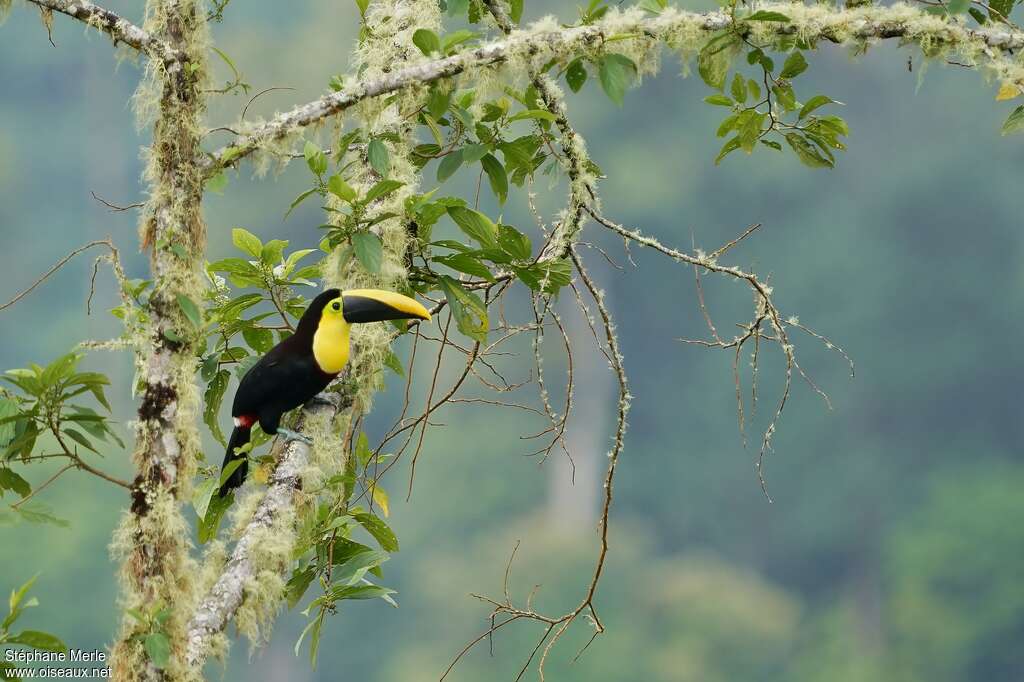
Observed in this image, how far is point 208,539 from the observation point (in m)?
2.38

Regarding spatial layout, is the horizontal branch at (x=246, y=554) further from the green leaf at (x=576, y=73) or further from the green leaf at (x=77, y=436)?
the green leaf at (x=576, y=73)

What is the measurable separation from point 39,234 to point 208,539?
20.9m

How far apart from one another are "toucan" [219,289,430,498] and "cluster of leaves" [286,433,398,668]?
5.4 inches

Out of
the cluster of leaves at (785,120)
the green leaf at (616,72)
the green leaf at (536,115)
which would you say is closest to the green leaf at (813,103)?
the cluster of leaves at (785,120)

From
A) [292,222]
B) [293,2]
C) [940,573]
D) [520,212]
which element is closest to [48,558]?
[292,222]

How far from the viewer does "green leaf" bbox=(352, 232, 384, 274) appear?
222 cm

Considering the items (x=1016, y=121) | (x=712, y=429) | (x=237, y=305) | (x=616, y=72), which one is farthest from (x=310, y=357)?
(x=712, y=429)

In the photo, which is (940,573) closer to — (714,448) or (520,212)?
(714,448)

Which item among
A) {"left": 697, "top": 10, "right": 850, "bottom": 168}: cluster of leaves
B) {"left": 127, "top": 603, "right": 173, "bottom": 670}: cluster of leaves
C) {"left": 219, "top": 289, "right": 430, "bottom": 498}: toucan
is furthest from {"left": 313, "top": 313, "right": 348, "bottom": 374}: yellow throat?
{"left": 697, "top": 10, "right": 850, "bottom": 168}: cluster of leaves

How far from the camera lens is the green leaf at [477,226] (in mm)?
2348

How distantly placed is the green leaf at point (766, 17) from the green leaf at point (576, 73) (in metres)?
0.29

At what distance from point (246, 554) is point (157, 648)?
297 millimetres

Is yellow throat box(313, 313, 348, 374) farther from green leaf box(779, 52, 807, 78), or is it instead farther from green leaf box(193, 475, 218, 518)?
green leaf box(779, 52, 807, 78)

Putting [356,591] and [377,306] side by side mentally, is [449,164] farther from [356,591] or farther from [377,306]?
[356,591]
